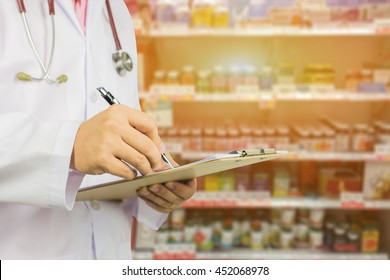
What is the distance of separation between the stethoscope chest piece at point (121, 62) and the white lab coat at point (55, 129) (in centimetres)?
1

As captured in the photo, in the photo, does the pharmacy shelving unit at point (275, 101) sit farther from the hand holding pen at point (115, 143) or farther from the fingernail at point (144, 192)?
the hand holding pen at point (115, 143)

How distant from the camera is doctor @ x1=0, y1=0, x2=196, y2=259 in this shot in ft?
2.28

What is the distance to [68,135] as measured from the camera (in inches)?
27.4

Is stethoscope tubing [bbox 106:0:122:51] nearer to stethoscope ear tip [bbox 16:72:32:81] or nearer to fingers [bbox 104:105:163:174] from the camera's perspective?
stethoscope ear tip [bbox 16:72:32:81]

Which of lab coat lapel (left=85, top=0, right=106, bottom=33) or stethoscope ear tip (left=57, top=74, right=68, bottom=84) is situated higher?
lab coat lapel (left=85, top=0, right=106, bottom=33)

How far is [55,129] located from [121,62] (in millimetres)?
392

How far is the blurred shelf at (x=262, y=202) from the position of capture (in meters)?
2.56

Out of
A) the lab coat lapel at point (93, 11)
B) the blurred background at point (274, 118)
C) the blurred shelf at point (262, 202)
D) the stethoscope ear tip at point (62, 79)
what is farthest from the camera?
the blurred shelf at point (262, 202)

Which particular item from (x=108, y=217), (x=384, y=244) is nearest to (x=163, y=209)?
(x=108, y=217)

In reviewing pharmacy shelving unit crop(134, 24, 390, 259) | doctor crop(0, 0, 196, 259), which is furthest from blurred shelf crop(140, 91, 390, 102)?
doctor crop(0, 0, 196, 259)

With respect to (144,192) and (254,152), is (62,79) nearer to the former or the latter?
(144,192)

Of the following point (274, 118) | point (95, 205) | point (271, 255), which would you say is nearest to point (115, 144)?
point (95, 205)

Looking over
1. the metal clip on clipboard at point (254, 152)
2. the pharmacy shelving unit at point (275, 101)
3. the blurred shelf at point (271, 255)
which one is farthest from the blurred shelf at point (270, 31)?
the metal clip on clipboard at point (254, 152)

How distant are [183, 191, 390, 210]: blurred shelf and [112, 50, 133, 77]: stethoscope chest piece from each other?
5.21 feet
